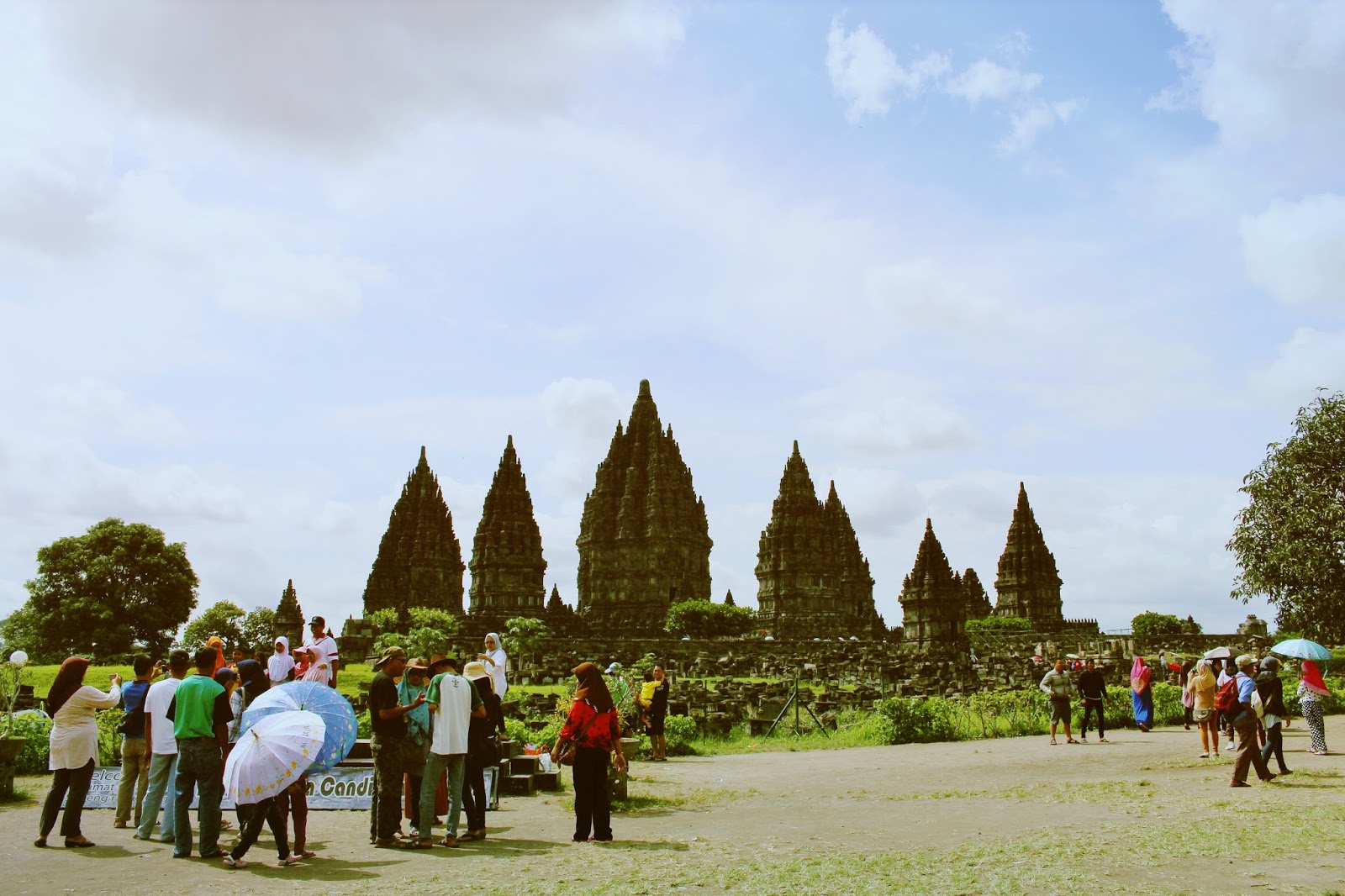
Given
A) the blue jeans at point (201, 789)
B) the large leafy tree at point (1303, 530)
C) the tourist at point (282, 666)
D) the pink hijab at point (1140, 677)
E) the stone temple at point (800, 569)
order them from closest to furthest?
the blue jeans at point (201, 789) → the tourist at point (282, 666) → the pink hijab at point (1140, 677) → the large leafy tree at point (1303, 530) → the stone temple at point (800, 569)

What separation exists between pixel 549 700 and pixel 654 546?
44356 mm

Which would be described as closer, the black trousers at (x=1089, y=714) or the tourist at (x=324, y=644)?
the tourist at (x=324, y=644)

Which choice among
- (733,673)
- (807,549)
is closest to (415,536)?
(807,549)

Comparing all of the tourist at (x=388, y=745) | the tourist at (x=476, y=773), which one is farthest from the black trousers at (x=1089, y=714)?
the tourist at (x=388, y=745)

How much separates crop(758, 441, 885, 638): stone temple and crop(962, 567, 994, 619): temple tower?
1191 centimetres

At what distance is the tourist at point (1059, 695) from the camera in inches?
749

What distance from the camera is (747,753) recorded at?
19609mm

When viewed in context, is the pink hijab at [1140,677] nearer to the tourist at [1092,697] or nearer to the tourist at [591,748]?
the tourist at [1092,697]

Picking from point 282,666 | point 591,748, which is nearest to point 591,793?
point 591,748

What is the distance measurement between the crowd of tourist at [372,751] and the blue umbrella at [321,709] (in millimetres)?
232

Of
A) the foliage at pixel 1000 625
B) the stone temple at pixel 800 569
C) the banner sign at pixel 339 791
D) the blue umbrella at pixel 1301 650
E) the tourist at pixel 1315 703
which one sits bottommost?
the banner sign at pixel 339 791

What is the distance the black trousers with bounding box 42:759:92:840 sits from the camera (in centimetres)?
905

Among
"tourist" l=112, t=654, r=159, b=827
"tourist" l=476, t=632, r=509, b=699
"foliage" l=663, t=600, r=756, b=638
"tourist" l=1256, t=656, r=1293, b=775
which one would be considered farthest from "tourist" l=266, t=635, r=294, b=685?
"foliage" l=663, t=600, r=756, b=638

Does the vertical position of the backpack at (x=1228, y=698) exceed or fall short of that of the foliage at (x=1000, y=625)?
it falls short
